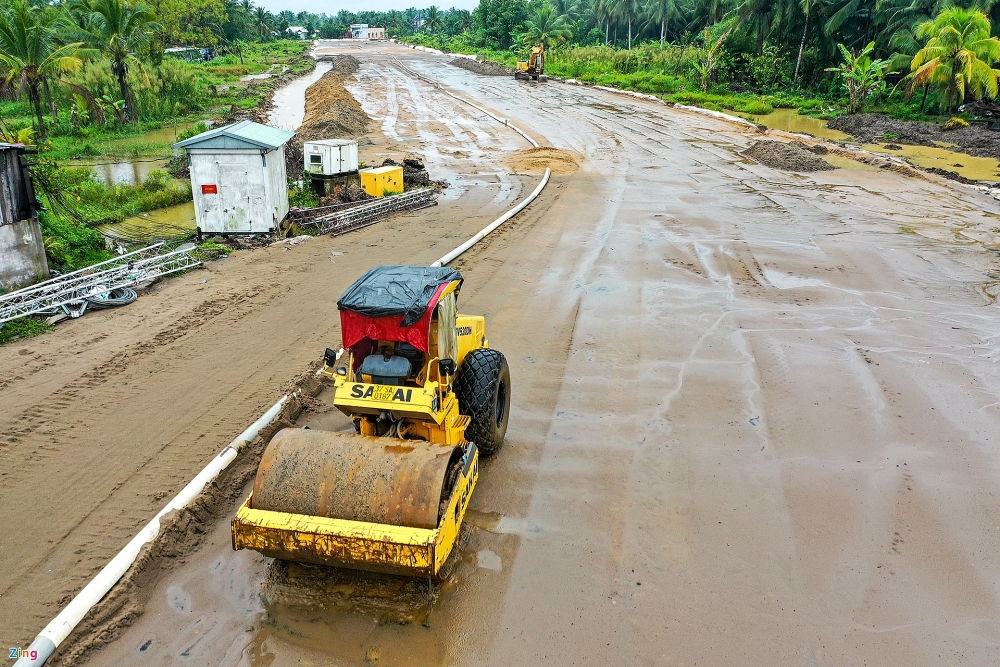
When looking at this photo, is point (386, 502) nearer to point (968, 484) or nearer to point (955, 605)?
point (955, 605)

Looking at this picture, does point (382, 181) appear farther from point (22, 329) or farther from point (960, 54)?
point (960, 54)

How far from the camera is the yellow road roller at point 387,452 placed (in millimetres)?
4918

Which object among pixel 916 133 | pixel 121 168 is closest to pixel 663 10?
pixel 916 133

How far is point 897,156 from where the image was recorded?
26.8 meters

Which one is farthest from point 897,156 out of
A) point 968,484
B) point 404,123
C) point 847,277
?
point 968,484

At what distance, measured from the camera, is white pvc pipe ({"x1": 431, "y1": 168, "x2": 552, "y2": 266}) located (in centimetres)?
1348

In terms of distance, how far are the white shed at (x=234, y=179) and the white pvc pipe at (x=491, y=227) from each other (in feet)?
13.1

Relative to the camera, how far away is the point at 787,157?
947 inches

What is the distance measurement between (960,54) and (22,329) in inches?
1373

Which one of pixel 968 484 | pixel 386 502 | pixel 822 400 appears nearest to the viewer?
pixel 386 502

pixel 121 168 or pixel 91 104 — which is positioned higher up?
pixel 91 104

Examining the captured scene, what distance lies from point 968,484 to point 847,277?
6856 mm

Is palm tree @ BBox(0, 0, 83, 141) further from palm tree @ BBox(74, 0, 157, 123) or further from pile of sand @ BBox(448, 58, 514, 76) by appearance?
pile of sand @ BBox(448, 58, 514, 76)

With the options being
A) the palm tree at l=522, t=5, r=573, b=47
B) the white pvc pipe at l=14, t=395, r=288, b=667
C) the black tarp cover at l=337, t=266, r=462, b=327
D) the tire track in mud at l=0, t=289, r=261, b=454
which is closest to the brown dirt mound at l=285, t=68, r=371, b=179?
the tire track in mud at l=0, t=289, r=261, b=454
